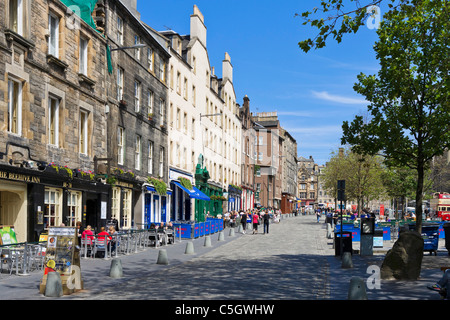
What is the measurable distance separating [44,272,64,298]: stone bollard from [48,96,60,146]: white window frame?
10.5 m

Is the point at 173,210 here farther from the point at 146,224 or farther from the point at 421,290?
the point at 421,290

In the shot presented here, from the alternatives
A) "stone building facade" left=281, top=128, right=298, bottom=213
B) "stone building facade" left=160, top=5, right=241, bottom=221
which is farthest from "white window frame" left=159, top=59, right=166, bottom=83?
"stone building facade" left=281, top=128, right=298, bottom=213

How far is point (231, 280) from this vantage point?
1359 cm

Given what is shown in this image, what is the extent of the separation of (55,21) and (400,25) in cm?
1304

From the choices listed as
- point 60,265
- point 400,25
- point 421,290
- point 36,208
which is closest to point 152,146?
point 36,208

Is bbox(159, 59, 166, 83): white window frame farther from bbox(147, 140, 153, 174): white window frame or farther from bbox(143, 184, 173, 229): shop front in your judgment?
bbox(143, 184, 173, 229): shop front

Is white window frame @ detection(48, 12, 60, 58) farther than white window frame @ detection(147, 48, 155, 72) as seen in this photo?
No

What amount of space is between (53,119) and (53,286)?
447 inches

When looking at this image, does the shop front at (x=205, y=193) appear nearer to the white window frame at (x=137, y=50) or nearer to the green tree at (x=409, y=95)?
the white window frame at (x=137, y=50)

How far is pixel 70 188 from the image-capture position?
70.2 ft

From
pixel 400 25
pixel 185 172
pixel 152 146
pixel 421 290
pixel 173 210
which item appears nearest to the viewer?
pixel 421 290

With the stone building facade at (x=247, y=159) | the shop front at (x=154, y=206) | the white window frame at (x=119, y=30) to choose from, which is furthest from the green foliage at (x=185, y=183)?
the stone building facade at (x=247, y=159)

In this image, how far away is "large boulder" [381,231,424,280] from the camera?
44.0 ft

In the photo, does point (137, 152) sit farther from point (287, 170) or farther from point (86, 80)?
point (287, 170)
